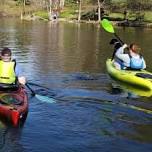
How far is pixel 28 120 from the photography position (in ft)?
36.4

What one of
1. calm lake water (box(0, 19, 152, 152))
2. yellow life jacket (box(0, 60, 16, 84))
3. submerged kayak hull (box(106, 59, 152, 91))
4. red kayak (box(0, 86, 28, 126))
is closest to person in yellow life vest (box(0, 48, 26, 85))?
yellow life jacket (box(0, 60, 16, 84))

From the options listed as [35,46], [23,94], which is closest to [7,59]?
[23,94]

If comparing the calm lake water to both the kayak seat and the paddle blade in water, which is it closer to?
the paddle blade in water

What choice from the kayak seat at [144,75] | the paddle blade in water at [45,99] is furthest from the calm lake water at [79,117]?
the kayak seat at [144,75]

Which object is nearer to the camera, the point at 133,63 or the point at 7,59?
the point at 7,59

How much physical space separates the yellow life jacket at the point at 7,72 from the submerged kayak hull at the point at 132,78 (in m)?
4.50

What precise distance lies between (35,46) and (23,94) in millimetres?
17934

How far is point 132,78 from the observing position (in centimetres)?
1506

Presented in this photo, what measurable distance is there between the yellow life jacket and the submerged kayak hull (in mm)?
4502

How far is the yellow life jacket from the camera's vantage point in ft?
38.0

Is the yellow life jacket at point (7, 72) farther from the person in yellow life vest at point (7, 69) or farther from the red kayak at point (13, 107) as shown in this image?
the red kayak at point (13, 107)

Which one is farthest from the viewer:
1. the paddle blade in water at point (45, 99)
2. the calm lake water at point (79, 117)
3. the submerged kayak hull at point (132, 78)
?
the submerged kayak hull at point (132, 78)

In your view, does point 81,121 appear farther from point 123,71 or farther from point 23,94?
point 123,71

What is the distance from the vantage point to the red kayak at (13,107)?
404 inches
